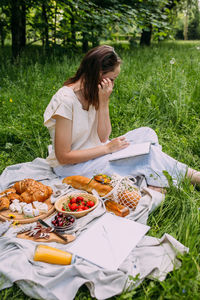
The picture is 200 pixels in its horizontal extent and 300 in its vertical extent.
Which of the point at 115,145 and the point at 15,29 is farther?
the point at 15,29

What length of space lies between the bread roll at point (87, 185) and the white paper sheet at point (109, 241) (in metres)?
0.33

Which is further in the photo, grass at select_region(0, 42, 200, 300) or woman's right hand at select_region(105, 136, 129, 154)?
woman's right hand at select_region(105, 136, 129, 154)

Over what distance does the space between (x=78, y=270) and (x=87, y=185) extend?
107 cm

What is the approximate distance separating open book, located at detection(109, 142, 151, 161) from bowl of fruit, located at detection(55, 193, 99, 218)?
530 millimetres

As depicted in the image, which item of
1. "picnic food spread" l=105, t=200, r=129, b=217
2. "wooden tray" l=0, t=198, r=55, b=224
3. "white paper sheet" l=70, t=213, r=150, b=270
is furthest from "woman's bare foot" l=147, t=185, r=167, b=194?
"wooden tray" l=0, t=198, r=55, b=224

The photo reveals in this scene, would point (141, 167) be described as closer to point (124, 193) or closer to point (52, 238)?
point (124, 193)

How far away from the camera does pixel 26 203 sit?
2.70 m

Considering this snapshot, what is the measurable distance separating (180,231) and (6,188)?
74.7 inches

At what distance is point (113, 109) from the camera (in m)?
4.75

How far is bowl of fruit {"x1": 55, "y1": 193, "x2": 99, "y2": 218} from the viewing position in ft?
8.42

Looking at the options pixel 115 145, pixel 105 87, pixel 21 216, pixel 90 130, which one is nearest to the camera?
pixel 21 216

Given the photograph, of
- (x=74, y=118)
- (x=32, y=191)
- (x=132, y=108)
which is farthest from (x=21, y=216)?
(x=132, y=108)

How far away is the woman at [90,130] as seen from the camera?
2.93m

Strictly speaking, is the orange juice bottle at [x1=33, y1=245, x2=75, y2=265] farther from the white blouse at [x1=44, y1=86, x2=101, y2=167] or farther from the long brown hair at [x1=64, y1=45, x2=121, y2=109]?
the long brown hair at [x1=64, y1=45, x2=121, y2=109]
